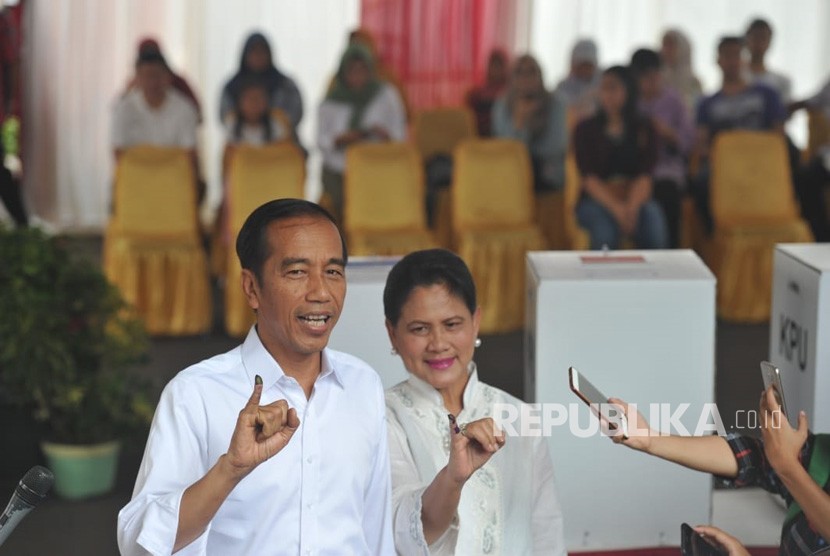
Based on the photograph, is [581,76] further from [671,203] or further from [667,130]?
[671,203]

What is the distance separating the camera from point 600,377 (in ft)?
13.0

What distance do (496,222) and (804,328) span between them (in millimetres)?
4077

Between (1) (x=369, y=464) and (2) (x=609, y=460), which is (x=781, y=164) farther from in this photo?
(1) (x=369, y=464)

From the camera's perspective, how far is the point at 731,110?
8523 mm

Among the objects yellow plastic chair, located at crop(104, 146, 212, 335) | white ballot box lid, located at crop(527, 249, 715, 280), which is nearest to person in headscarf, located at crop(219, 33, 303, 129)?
yellow plastic chair, located at crop(104, 146, 212, 335)

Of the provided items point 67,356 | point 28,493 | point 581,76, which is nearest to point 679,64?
point 581,76

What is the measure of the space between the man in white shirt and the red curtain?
28.6ft

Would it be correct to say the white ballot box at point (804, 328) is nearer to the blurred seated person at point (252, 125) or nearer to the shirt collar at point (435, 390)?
the shirt collar at point (435, 390)

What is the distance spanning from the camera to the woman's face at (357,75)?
854 cm

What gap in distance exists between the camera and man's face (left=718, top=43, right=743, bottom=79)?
27.6ft

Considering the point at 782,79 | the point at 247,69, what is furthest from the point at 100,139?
the point at 782,79

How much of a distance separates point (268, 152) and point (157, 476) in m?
5.65

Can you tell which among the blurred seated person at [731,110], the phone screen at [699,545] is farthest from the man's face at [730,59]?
the phone screen at [699,545]

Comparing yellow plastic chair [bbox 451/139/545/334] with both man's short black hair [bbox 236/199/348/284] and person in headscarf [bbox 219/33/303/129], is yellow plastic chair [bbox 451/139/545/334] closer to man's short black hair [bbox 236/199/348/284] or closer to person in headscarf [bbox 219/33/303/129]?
person in headscarf [bbox 219/33/303/129]
